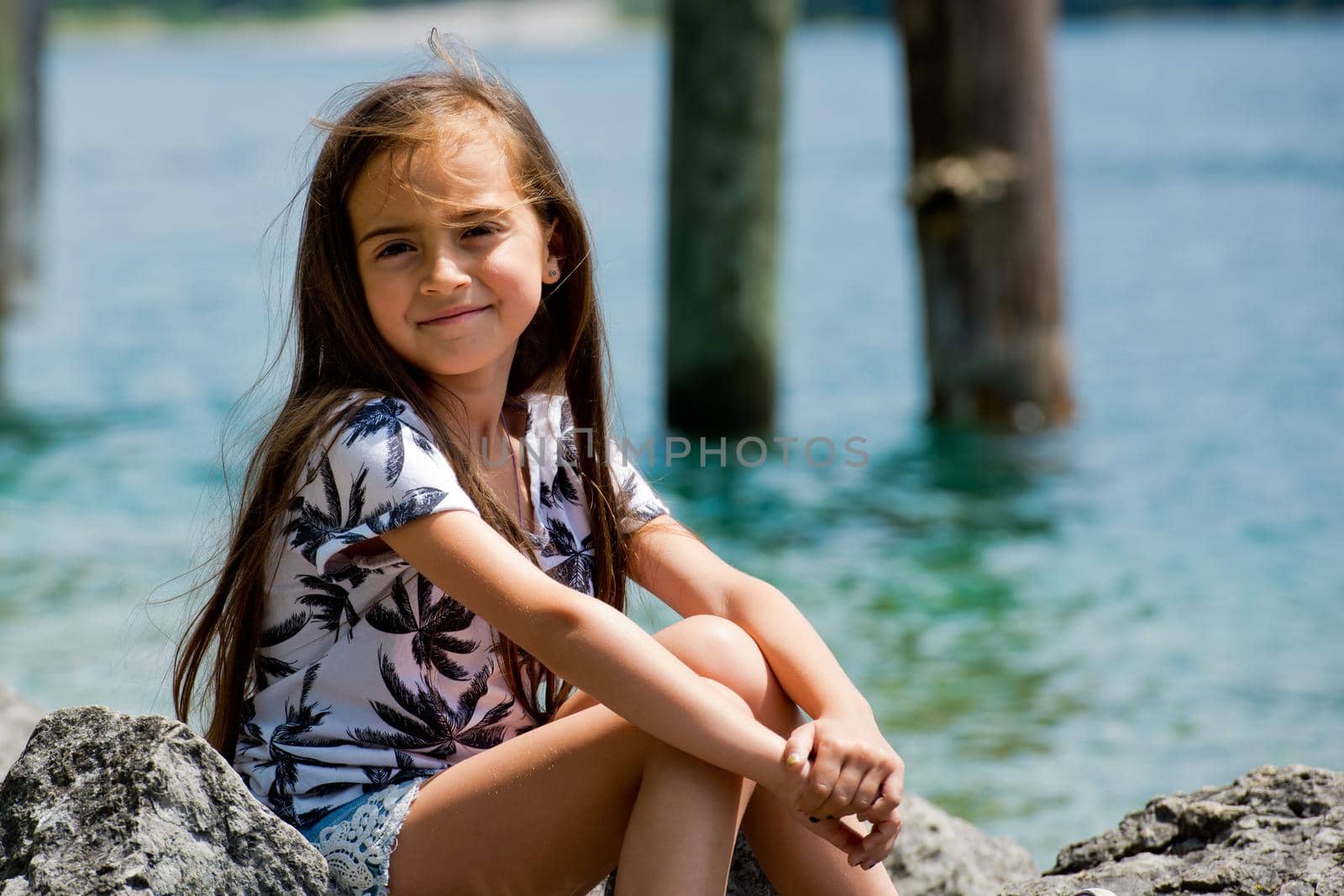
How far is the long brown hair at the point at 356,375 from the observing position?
2.07 metres

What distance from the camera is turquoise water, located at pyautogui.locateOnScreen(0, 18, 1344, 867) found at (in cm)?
423

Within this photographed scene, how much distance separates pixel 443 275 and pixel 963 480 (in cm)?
471

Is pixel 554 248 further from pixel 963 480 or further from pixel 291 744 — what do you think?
pixel 963 480

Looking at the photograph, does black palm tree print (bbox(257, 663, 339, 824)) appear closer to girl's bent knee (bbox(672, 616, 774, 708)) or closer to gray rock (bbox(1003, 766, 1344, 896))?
girl's bent knee (bbox(672, 616, 774, 708))

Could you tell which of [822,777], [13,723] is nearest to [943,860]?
[822,777]

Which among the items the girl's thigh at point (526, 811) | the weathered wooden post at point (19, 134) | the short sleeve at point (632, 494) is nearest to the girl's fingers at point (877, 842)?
the girl's thigh at point (526, 811)

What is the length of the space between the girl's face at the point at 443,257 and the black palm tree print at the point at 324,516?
232 millimetres

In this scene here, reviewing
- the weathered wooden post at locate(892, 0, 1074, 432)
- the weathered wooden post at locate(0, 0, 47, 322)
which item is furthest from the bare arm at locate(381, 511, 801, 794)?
the weathered wooden post at locate(0, 0, 47, 322)

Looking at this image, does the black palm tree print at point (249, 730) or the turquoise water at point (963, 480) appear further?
the turquoise water at point (963, 480)

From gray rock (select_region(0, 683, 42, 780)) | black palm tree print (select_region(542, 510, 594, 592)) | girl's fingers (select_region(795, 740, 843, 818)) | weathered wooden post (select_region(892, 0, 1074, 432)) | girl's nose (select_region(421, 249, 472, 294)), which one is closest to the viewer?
girl's fingers (select_region(795, 740, 843, 818))

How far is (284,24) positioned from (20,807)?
53775 mm

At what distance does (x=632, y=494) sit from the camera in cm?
232

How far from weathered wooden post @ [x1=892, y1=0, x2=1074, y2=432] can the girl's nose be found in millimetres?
4847

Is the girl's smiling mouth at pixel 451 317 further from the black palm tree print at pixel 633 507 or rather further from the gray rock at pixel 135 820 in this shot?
the gray rock at pixel 135 820
